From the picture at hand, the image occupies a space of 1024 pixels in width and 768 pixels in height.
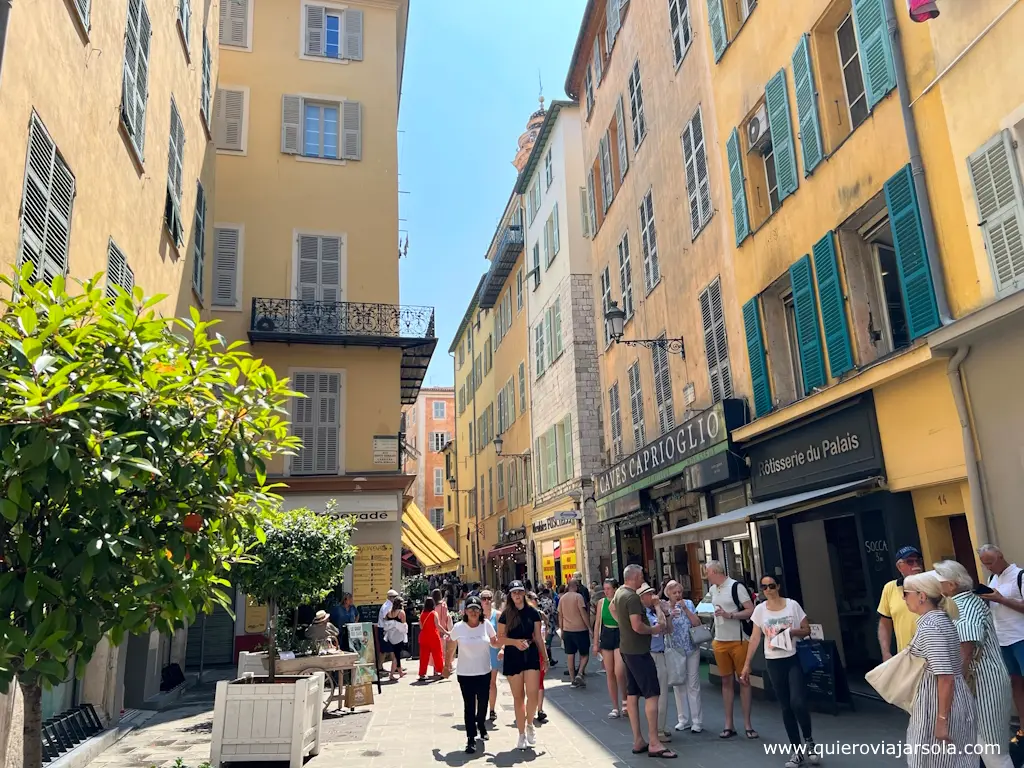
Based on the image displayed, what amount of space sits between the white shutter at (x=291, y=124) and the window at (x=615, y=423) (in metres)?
9.49

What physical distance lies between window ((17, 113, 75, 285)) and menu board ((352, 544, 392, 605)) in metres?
10.8

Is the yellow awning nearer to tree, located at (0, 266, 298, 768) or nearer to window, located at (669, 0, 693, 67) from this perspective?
window, located at (669, 0, 693, 67)

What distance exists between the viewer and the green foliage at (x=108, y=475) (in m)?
3.05

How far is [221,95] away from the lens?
18.6 metres

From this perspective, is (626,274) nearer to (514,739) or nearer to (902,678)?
(514,739)

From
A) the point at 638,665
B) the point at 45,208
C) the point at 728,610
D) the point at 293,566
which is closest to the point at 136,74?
the point at 45,208

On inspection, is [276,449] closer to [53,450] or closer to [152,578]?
[152,578]

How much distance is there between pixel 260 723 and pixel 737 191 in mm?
9750

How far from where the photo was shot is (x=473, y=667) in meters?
7.81

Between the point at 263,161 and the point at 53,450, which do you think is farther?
the point at 263,161

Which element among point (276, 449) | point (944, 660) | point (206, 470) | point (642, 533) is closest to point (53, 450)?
point (206, 470)

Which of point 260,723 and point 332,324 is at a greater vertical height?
point 332,324

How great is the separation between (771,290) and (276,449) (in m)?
8.82

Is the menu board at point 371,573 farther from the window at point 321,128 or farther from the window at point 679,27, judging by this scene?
the window at point 679,27
